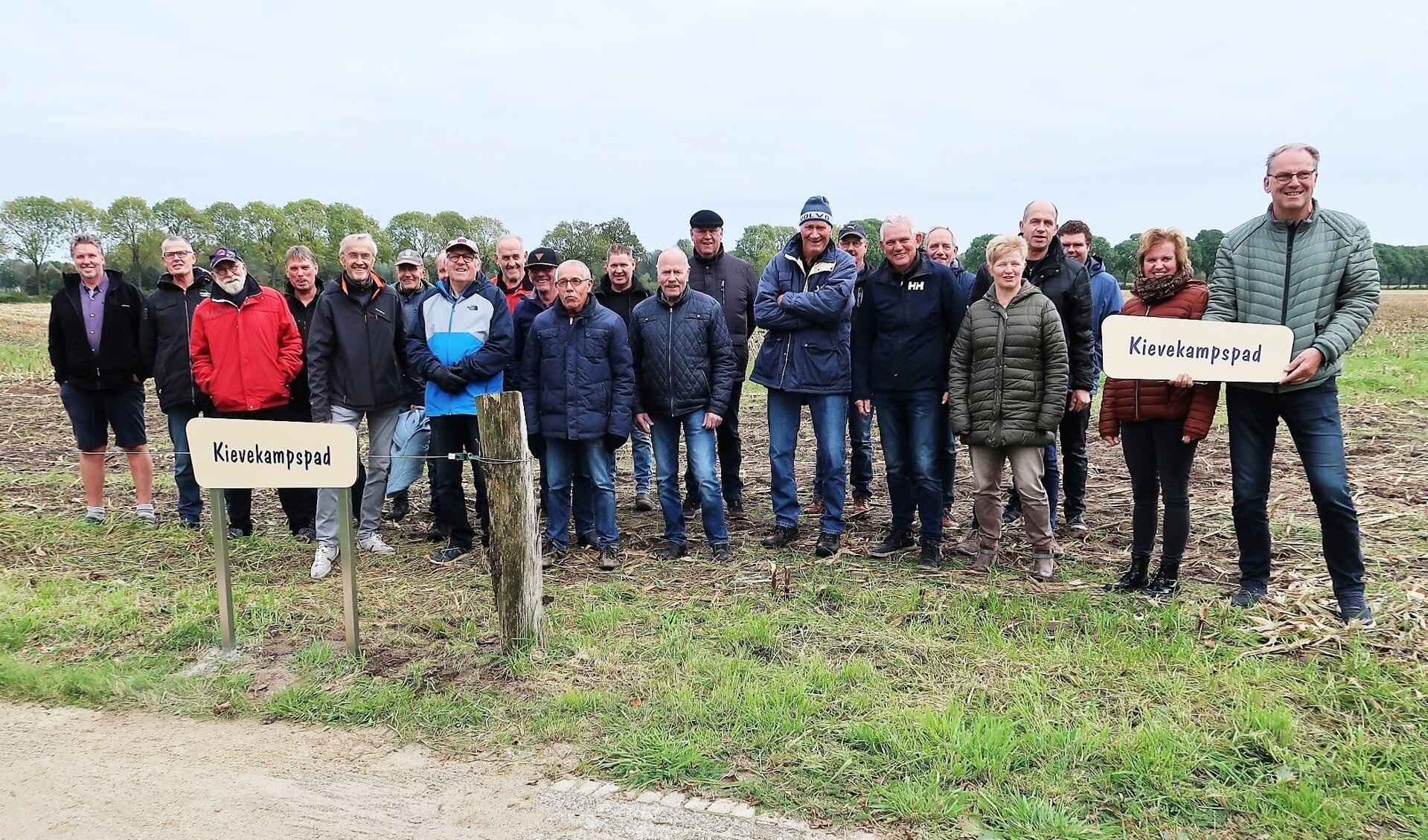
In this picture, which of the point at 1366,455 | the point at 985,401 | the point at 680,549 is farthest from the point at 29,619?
the point at 1366,455

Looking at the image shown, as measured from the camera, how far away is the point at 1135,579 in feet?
17.8

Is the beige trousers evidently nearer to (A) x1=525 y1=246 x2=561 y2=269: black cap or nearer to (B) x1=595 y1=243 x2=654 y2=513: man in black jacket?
(B) x1=595 y1=243 x2=654 y2=513: man in black jacket

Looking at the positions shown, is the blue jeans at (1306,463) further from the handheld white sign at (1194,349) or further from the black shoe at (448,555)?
the black shoe at (448,555)

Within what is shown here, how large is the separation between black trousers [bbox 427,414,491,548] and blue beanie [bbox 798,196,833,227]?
9.55ft

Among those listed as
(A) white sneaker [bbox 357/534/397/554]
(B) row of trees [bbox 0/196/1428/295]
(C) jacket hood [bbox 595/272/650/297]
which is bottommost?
(A) white sneaker [bbox 357/534/397/554]

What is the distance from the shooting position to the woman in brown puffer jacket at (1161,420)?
16.4 feet

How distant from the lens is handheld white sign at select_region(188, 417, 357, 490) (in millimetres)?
4691

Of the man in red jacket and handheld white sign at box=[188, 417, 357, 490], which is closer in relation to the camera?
handheld white sign at box=[188, 417, 357, 490]

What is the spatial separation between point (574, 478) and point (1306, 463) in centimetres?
478

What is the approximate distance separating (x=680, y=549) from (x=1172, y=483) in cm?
337

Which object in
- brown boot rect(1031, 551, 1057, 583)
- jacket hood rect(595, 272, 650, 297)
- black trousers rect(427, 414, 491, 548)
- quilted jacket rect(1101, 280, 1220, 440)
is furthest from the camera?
jacket hood rect(595, 272, 650, 297)

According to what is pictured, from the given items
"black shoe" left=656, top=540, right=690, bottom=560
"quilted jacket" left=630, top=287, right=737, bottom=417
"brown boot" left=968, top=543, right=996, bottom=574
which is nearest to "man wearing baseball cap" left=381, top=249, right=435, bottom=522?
"quilted jacket" left=630, top=287, right=737, bottom=417

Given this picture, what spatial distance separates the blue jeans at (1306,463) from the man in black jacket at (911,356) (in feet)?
5.94

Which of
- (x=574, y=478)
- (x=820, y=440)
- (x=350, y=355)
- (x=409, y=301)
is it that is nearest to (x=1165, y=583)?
(x=820, y=440)
